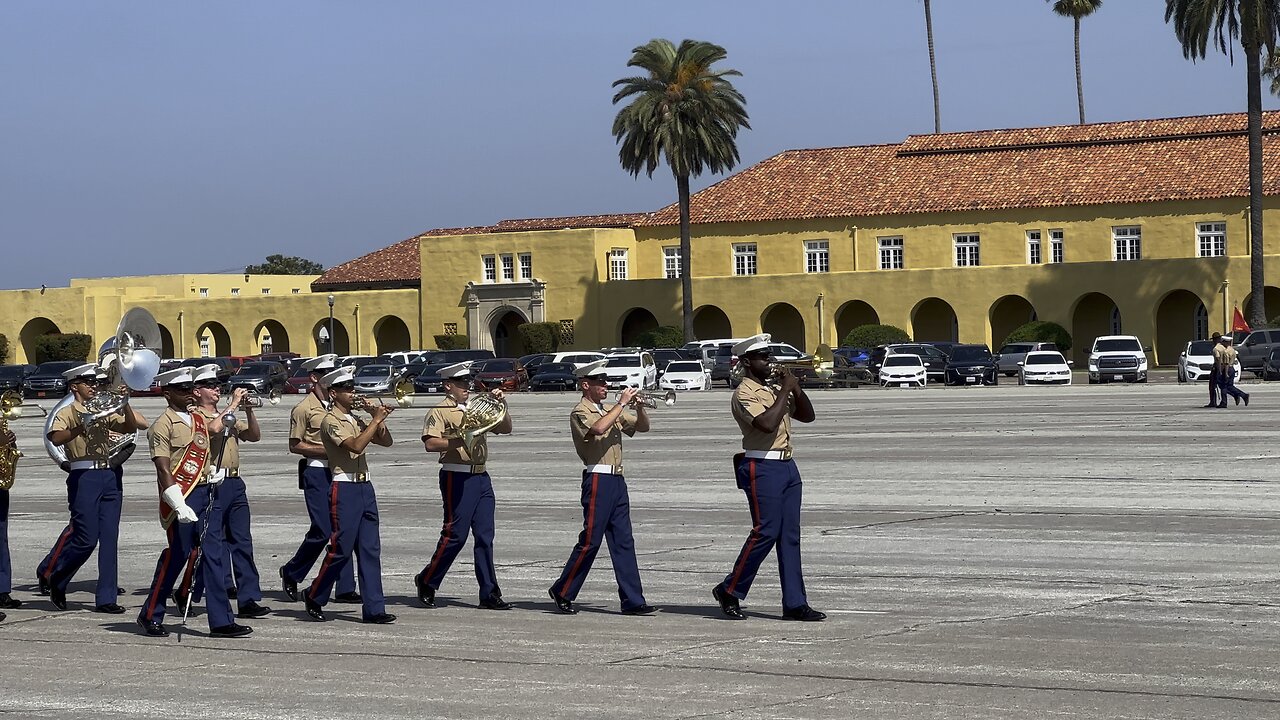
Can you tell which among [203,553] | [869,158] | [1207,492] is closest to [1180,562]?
[1207,492]

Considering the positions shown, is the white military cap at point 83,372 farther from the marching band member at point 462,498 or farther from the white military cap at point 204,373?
the marching band member at point 462,498

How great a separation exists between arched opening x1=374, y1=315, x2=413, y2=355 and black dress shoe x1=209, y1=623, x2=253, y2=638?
66405 millimetres

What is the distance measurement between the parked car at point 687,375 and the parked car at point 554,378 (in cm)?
310

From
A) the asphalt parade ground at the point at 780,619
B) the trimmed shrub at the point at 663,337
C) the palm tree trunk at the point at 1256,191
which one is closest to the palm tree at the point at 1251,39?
the palm tree trunk at the point at 1256,191

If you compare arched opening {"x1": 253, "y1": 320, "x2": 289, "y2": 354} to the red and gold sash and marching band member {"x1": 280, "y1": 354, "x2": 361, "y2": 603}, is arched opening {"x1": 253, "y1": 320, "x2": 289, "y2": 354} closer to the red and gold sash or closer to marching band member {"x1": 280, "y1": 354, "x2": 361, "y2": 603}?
marching band member {"x1": 280, "y1": 354, "x2": 361, "y2": 603}

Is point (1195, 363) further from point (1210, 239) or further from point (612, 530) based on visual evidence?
point (612, 530)

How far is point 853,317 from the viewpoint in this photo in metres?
67.6

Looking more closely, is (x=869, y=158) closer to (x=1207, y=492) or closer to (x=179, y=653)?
(x=1207, y=492)

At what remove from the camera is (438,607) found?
12.0 m

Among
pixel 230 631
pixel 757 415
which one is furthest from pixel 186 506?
pixel 757 415

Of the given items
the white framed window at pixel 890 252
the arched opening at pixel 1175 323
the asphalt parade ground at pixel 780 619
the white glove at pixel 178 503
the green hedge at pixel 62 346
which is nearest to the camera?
the asphalt parade ground at pixel 780 619

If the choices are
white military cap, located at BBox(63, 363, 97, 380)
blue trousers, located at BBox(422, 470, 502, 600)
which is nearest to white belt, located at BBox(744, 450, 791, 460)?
blue trousers, located at BBox(422, 470, 502, 600)

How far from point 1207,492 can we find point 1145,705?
10.4 meters

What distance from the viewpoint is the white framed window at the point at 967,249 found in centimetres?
6588
